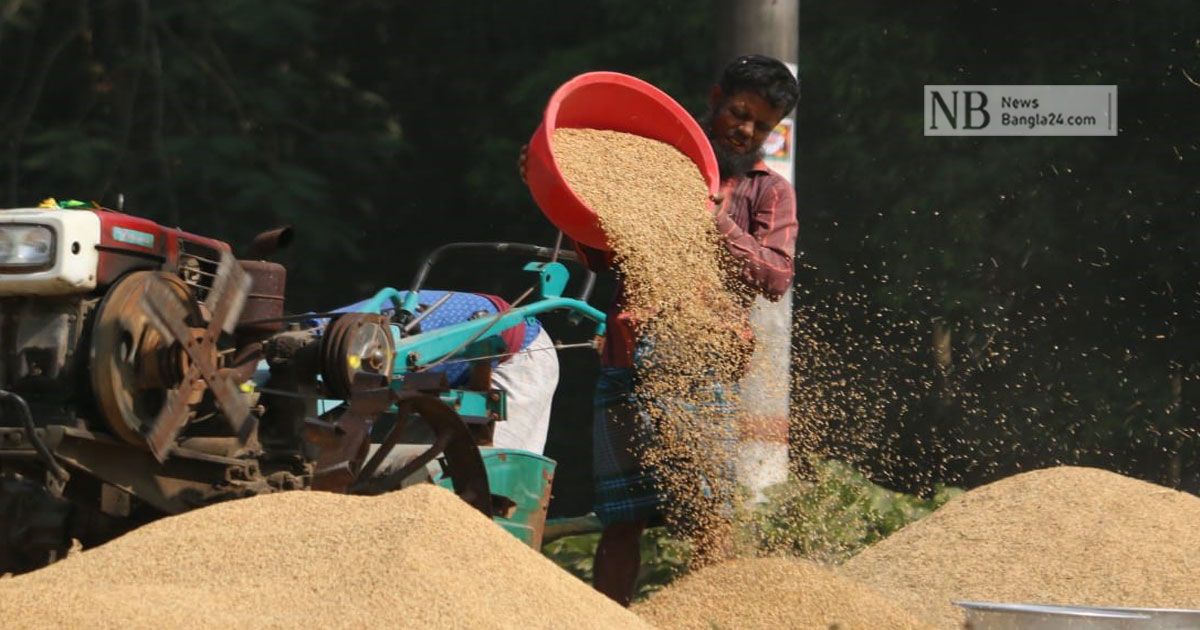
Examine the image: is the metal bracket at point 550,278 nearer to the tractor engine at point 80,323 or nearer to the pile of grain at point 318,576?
the tractor engine at point 80,323

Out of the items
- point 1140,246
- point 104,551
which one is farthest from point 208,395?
point 1140,246

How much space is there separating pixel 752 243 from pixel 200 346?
136cm

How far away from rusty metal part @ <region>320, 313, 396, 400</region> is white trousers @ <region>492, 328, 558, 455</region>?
1.06 meters

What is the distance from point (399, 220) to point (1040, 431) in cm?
319

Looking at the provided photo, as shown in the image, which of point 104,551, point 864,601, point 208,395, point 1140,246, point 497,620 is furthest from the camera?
point 1140,246

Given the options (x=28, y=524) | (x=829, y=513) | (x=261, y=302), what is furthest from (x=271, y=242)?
(x=829, y=513)

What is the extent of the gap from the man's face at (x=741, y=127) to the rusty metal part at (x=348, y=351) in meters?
0.99

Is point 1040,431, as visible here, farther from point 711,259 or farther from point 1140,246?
point 711,259

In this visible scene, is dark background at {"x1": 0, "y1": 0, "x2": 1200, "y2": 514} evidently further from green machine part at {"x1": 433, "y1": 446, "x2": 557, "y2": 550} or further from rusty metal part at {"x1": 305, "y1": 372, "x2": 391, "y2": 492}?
rusty metal part at {"x1": 305, "y1": 372, "x2": 391, "y2": 492}

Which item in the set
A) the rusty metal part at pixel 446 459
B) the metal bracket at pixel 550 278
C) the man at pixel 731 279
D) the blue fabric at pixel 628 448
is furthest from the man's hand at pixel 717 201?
the metal bracket at pixel 550 278

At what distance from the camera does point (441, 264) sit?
877cm

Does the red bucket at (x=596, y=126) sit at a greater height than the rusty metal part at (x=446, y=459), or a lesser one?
greater

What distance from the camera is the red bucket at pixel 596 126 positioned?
4375mm

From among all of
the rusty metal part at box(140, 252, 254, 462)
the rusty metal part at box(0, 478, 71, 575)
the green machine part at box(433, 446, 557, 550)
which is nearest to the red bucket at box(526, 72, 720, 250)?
the green machine part at box(433, 446, 557, 550)
